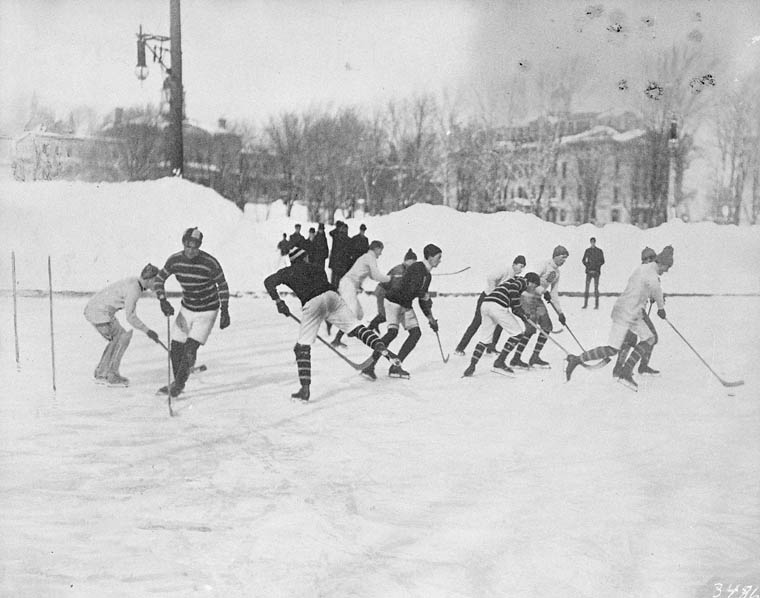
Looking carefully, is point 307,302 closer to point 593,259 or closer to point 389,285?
point 389,285

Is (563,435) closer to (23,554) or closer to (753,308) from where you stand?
(753,308)

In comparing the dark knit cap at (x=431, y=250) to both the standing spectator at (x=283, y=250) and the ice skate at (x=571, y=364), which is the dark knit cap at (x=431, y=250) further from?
the ice skate at (x=571, y=364)

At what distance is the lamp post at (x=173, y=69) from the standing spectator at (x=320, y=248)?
1089 mm

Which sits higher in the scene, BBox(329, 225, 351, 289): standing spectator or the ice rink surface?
BBox(329, 225, 351, 289): standing spectator

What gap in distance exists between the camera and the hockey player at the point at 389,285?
20.9 ft

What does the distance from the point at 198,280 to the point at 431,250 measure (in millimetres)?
2084

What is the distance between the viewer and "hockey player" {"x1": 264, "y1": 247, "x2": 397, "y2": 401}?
532cm

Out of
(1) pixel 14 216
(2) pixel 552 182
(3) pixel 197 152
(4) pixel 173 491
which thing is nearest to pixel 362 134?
(3) pixel 197 152

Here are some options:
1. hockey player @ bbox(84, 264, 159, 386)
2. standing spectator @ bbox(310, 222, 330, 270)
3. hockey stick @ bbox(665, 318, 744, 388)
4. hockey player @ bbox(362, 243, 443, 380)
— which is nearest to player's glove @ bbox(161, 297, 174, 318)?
hockey player @ bbox(84, 264, 159, 386)

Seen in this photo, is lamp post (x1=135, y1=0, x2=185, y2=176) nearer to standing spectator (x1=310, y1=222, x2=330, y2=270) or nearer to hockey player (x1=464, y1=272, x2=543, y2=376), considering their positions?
standing spectator (x1=310, y1=222, x2=330, y2=270)

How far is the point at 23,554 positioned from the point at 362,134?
134 inches

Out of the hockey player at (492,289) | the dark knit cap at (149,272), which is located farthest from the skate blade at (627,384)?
the dark knit cap at (149,272)

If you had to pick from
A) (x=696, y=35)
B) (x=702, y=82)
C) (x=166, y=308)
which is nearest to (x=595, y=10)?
(x=696, y=35)

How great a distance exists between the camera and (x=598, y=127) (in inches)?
198
